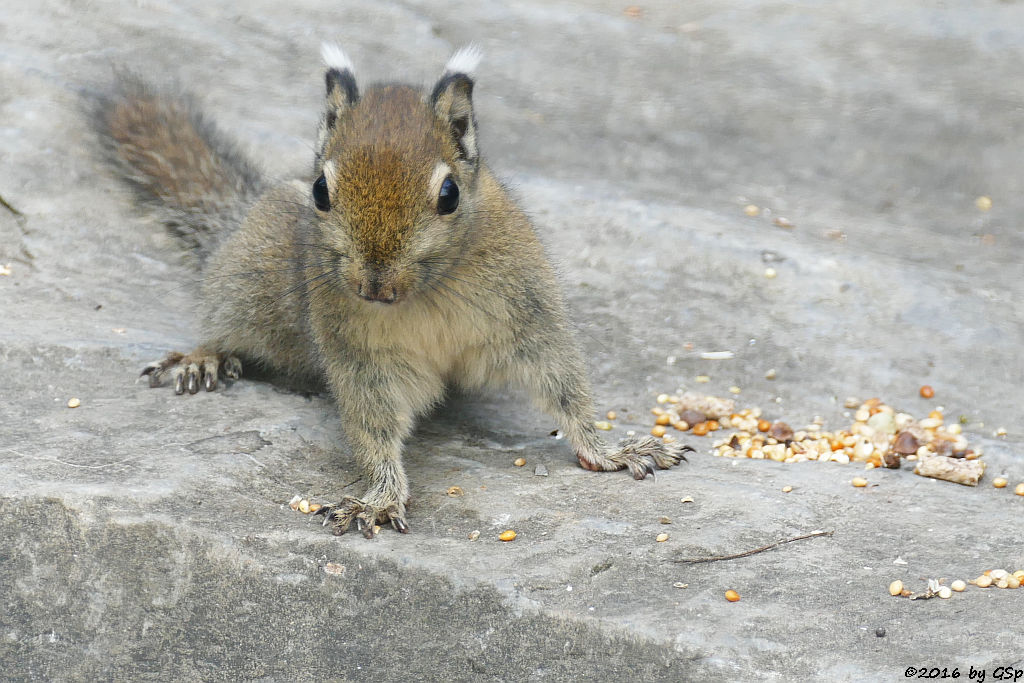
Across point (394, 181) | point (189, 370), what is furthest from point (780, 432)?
point (189, 370)

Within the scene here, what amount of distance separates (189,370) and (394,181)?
153 cm

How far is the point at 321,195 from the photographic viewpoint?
284 centimetres

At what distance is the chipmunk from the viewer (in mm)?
2742

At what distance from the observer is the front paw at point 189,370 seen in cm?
385

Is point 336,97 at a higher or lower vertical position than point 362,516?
higher

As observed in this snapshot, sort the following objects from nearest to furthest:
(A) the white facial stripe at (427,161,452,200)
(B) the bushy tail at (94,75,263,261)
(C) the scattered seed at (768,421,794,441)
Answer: (A) the white facial stripe at (427,161,452,200), (C) the scattered seed at (768,421,794,441), (B) the bushy tail at (94,75,263,261)

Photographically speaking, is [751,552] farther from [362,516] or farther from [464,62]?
[464,62]

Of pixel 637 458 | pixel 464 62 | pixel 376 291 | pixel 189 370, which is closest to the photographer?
pixel 376 291

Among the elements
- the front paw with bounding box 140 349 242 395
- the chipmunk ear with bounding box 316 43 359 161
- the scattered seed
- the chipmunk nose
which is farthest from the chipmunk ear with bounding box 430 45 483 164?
the scattered seed

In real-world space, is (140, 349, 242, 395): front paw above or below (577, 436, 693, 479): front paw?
below

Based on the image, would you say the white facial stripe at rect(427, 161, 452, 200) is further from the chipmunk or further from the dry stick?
the dry stick

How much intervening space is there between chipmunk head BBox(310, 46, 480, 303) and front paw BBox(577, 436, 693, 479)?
900 millimetres

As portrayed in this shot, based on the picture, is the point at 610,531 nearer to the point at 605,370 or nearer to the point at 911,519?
the point at 911,519

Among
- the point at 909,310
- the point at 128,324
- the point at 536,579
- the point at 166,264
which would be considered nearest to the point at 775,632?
the point at 536,579
